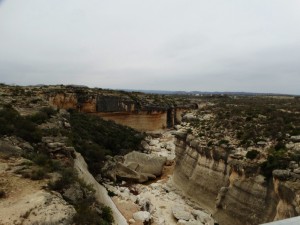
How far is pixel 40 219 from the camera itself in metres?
8.66

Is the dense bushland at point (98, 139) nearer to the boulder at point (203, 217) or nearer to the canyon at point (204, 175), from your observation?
the canyon at point (204, 175)

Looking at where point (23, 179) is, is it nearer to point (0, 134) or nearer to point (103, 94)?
point (0, 134)

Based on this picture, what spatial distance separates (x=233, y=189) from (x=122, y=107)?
3291 centimetres

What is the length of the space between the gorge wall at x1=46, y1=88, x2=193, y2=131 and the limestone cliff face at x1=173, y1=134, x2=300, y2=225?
23.4 m

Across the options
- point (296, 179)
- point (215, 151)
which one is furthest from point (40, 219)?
point (215, 151)

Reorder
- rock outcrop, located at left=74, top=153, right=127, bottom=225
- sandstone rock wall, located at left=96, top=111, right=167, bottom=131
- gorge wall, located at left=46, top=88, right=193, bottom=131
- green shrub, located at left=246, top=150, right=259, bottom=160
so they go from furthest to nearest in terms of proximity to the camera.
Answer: sandstone rock wall, located at left=96, top=111, right=167, bottom=131, gorge wall, located at left=46, top=88, right=193, bottom=131, green shrub, located at left=246, top=150, right=259, bottom=160, rock outcrop, located at left=74, top=153, right=127, bottom=225

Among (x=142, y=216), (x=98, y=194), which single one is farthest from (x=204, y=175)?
(x=98, y=194)

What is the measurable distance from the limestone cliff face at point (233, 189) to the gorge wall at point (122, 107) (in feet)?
76.8

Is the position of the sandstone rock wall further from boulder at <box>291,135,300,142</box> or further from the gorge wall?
boulder at <box>291,135,300,142</box>

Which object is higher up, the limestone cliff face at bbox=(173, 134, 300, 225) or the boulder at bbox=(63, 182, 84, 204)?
the boulder at bbox=(63, 182, 84, 204)

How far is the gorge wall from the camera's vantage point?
145 ft

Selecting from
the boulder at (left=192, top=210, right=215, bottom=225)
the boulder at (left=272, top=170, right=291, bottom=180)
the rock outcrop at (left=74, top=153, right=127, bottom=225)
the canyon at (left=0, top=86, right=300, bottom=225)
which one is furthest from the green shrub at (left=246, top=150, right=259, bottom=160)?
the rock outcrop at (left=74, top=153, right=127, bottom=225)

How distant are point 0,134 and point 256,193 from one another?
43.1 ft

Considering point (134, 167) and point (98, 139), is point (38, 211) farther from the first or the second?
point (98, 139)
